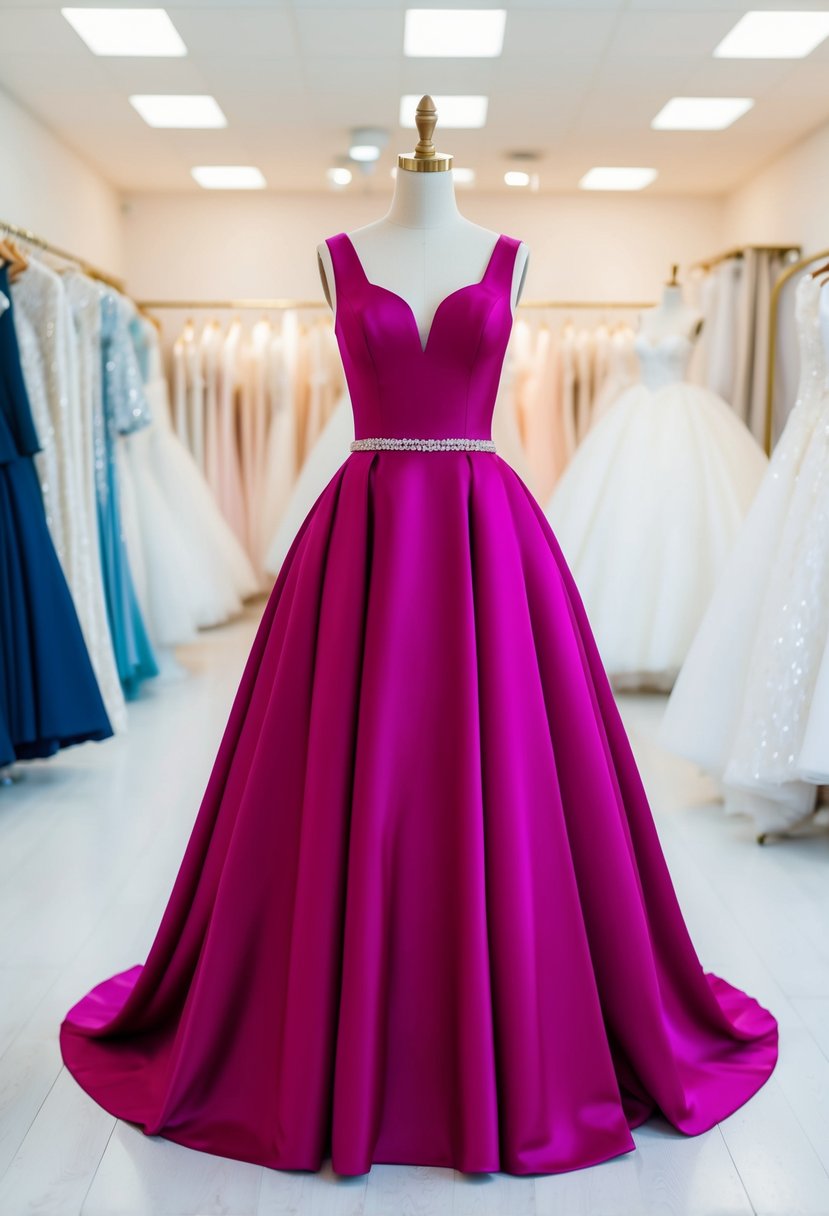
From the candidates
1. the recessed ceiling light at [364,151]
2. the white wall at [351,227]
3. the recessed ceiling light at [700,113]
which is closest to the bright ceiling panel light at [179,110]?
the recessed ceiling light at [364,151]

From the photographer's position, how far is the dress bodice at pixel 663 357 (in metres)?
4.98

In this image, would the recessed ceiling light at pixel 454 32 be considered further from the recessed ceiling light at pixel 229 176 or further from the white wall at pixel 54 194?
the recessed ceiling light at pixel 229 176

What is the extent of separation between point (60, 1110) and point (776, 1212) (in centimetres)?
106

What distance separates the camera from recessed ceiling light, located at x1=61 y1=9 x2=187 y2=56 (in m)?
4.12

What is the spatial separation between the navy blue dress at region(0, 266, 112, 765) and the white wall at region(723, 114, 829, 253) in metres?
4.00

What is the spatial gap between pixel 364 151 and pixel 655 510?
8.07ft

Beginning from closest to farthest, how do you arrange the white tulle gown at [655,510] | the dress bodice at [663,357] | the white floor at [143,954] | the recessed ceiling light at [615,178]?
1. the white floor at [143,954]
2. the white tulle gown at [655,510]
3. the dress bodice at [663,357]
4. the recessed ceiling light at [615,178]

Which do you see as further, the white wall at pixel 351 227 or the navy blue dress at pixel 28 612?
the white wall at pixel 351 227

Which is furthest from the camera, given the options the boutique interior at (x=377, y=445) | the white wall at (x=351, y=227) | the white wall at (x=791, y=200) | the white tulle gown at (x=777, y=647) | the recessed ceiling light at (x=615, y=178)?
the white wall at (x=351, y=227)

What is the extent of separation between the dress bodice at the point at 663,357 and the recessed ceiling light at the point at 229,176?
9.09ft

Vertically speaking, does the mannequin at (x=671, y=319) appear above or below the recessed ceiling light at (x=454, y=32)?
below

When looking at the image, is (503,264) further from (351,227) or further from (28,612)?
(351,227)

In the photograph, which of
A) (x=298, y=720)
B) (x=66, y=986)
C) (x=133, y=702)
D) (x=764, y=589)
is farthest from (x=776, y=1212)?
(x=133, y=702)

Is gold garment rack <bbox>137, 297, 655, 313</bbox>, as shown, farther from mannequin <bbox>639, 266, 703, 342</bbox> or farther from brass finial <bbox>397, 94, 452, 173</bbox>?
brass finial <bbox>397, 94, 452, 173</bbox>
